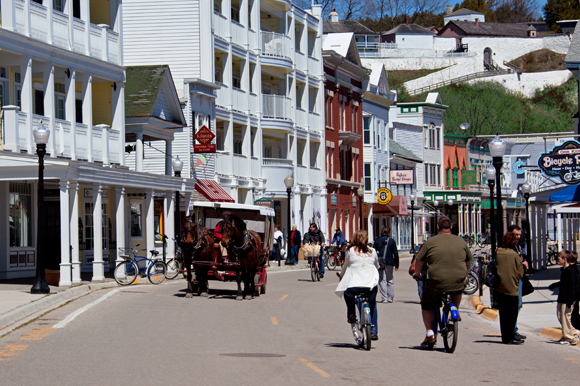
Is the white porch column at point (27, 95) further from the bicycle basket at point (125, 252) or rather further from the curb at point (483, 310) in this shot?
the curb at point (483, 310)

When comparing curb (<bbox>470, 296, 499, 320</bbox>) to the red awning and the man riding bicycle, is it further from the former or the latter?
the red awning

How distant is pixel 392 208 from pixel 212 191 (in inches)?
1113

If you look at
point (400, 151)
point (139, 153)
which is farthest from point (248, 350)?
point (400, 151)

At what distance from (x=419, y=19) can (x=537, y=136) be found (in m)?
71.5

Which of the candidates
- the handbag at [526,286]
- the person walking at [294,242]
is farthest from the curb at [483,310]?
the person walking at [294,242]

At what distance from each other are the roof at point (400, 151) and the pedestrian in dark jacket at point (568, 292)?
5431cm

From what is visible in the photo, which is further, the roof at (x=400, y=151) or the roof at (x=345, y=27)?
the roof at (x=345, y=27)

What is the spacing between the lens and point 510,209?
9125 centimetres

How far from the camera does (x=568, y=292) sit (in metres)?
14.6

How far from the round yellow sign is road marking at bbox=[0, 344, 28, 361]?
5230cm

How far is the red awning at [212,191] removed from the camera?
39.8 metres

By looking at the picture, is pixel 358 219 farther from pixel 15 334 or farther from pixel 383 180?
pixel 15 334

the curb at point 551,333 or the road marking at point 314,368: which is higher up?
the road marking at point 314,368

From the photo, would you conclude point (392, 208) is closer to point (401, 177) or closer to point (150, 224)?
point (401, 177)
